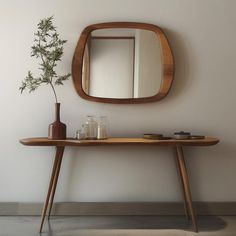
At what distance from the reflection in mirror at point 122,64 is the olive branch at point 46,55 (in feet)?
0.71

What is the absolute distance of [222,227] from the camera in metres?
2.13

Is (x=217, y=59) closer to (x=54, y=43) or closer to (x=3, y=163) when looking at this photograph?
(x=54, y=43)

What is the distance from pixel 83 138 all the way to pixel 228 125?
3.77 feet

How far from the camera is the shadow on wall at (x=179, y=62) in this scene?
238cm

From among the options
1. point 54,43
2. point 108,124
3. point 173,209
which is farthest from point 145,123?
point 54,43

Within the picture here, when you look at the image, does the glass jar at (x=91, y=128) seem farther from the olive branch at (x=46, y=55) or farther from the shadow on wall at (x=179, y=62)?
the shadow on wall at (x=179, y=62)

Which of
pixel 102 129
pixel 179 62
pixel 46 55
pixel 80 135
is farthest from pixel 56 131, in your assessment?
pixel 179 62

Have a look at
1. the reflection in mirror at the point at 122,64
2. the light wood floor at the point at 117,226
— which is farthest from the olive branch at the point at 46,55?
the light wood floor at the point at 117,226

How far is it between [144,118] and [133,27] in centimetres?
71

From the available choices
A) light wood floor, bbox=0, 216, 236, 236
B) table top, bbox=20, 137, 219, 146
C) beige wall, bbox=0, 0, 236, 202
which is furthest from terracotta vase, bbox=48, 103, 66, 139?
light wood floor, bbox=0, 216, 236, 236

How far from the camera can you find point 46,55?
2189mm

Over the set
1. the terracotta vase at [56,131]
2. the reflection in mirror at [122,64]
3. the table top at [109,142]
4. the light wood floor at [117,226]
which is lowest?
the light wood floor at [117,226]

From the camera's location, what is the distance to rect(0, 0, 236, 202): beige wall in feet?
7.74

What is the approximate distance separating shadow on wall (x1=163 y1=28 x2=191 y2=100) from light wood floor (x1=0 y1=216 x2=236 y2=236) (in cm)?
95
